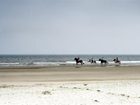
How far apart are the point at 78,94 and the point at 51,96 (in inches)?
57.3

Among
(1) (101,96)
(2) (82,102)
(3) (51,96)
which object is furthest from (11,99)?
(1) (101,96)

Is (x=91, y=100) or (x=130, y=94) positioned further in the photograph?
(x=130, y=94)

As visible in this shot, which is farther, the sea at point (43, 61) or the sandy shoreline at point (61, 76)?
the sea at point (43, 61)

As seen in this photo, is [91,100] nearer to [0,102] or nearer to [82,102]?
[82,102]

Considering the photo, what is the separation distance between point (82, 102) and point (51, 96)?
200cm

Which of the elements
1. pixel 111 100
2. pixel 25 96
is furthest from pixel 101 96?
pixel 25 96

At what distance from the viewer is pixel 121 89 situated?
61.8 feet

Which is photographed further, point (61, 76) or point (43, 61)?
point (43, 61)

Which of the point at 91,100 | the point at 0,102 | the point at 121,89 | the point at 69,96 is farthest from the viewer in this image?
the point at 121,89

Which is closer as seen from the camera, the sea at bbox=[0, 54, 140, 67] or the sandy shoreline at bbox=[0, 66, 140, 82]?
the sandy shoreline at bbox=[0, 66, 140, 82]

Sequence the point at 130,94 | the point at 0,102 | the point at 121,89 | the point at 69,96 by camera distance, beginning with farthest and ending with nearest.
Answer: the point at 121,89, the point at 130,94, the point at 69,96, the point at 0,102

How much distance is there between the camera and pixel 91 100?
578 inches

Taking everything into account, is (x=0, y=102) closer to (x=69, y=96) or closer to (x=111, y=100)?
(x=69, y=96)

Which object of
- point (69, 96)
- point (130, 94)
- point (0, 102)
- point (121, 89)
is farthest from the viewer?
point (121, 89)
